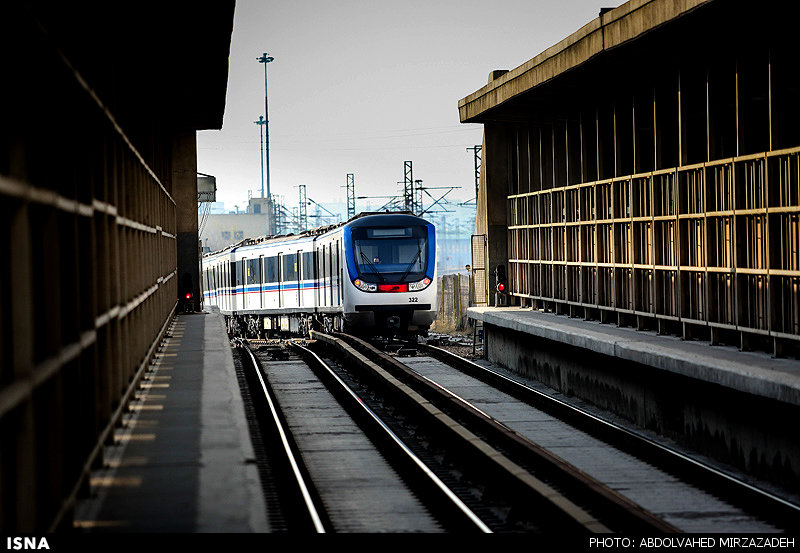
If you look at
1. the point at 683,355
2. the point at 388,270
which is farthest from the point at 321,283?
the point at 683,355

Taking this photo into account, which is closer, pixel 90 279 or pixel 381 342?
pixel 90 279

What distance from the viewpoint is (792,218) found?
11.1 m

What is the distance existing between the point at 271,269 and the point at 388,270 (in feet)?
26.6

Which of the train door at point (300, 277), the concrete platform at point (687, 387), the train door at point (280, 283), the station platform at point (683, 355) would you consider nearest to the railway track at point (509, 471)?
the concrete platform at point (687, 387)

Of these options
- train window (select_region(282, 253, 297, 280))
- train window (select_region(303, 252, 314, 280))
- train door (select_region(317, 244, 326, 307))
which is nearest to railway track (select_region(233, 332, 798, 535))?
train door (select_region(317, 244, 326, 307))

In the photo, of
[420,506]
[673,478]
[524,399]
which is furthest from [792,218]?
[524,399]

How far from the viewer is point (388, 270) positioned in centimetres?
2658

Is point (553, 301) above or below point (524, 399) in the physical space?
above

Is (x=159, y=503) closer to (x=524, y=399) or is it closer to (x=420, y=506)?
(x=420, y=506)

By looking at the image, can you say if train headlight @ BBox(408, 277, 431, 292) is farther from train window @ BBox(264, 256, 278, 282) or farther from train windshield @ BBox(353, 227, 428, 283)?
train window @ BBox(264, 256, 278, 282)

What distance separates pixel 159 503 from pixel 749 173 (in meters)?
8.39

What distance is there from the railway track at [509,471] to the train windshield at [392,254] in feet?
28.7

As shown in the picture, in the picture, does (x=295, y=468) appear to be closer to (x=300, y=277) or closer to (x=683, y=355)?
(x=683, y=355)

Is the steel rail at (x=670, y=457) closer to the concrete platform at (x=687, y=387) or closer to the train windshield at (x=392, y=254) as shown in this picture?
the concrete platform at (x=687, y=387)
